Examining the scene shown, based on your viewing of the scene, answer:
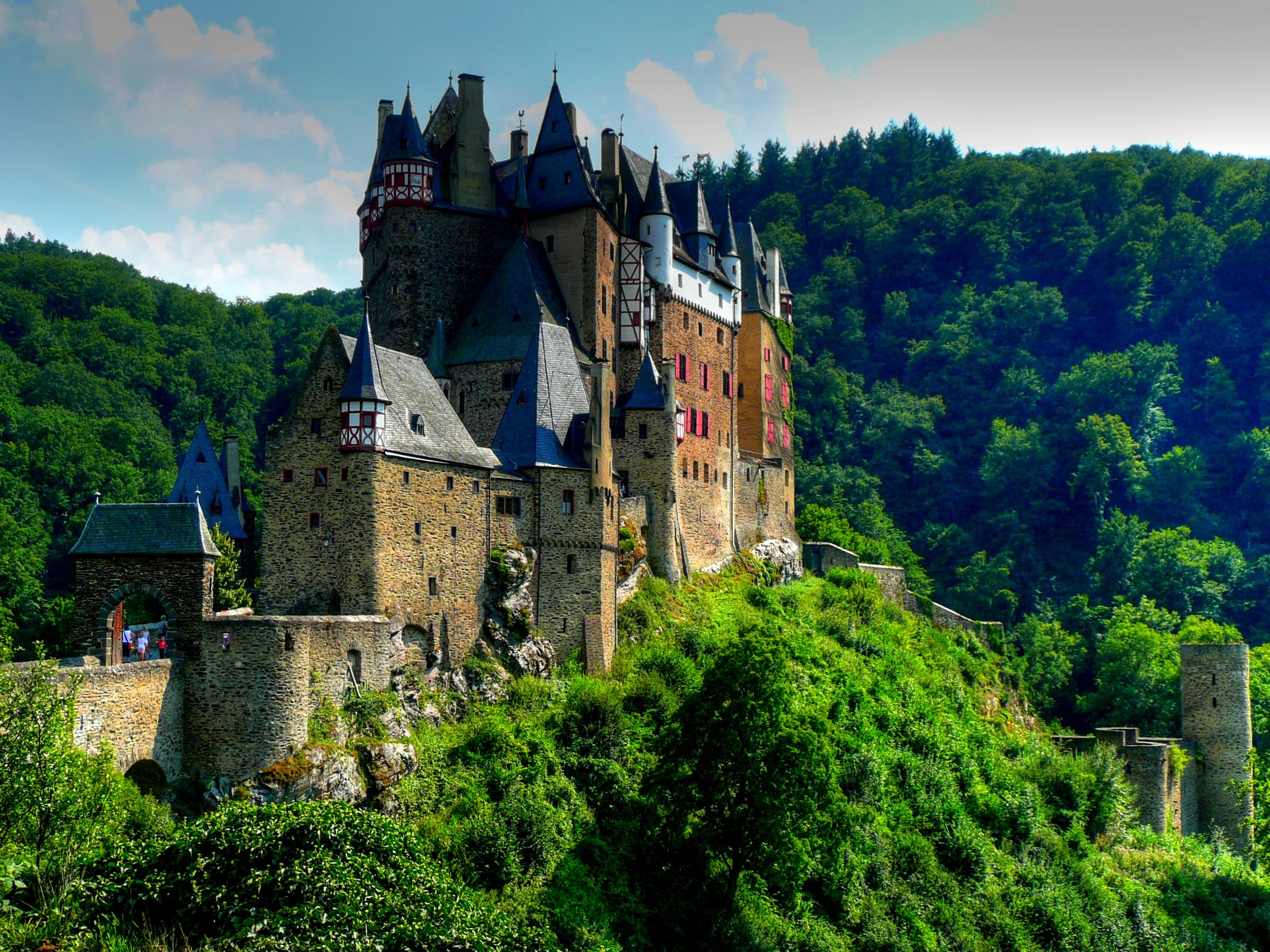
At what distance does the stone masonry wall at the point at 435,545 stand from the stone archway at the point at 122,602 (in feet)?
20.0

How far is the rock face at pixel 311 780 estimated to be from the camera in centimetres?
2877

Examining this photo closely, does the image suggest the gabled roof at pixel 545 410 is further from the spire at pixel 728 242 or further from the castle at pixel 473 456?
the spire at pixel 728 242

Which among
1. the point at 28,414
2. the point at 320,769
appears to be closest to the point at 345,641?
the point at 320,769

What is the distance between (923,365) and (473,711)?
233 feet

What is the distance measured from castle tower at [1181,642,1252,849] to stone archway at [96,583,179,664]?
41961mm

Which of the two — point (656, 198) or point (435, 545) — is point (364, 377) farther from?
point (656, 198)

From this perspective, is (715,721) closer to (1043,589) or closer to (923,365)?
(1043,589)

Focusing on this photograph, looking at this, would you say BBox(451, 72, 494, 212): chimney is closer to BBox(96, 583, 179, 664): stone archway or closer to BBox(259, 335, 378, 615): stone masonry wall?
BBox(259, 335, 378, 615): stone masonry wall

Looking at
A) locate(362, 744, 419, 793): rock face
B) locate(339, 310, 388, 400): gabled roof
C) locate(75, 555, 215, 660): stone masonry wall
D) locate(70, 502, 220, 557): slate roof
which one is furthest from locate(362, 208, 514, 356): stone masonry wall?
locate(362, 744, 419, 793): rock face

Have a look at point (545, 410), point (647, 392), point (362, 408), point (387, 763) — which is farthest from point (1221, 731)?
point (362, 408)

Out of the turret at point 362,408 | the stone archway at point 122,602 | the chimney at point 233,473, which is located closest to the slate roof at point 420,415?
the turret at point 362,408

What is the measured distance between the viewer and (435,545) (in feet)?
122

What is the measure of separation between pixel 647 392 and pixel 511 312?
19.0 ft

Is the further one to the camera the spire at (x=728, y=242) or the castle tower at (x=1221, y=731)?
the spire at (x=728, y=242)
